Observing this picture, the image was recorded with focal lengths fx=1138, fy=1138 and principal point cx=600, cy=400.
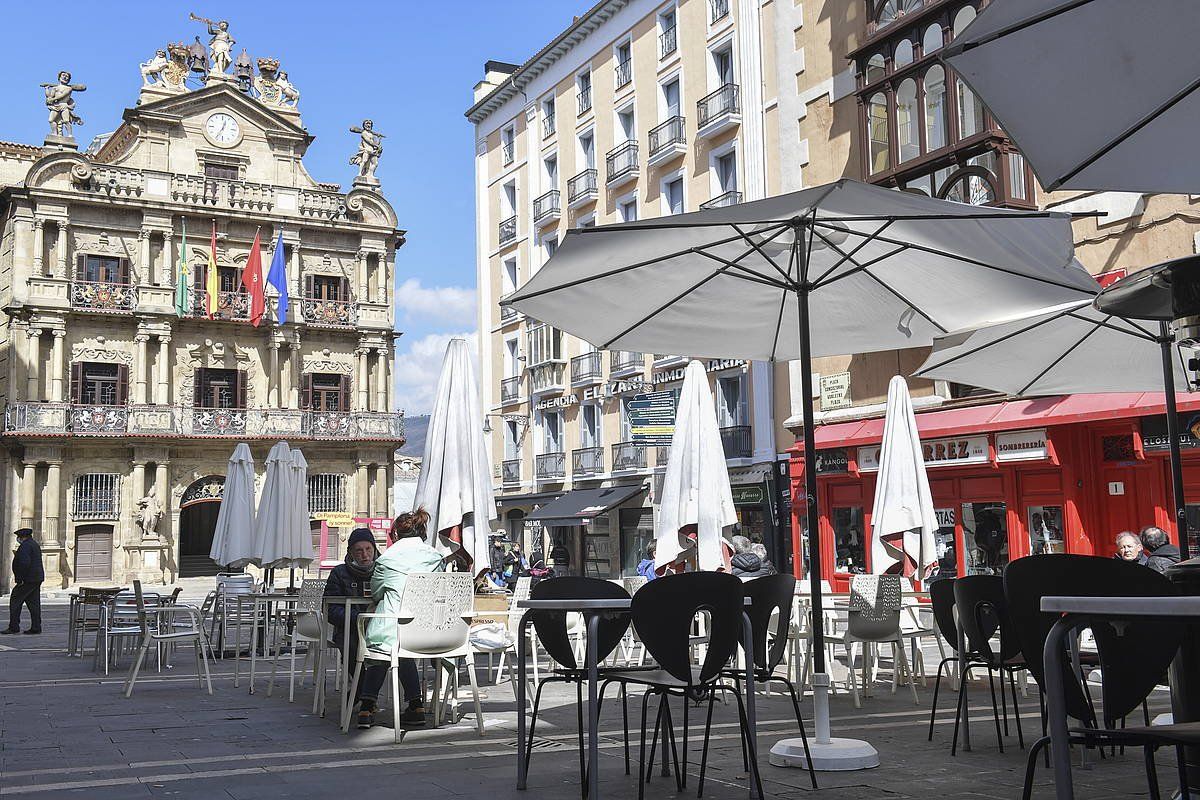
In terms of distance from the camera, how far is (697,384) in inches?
468

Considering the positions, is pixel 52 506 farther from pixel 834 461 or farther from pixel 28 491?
pixel 834 461

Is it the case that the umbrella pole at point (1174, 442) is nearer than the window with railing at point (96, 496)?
Yes

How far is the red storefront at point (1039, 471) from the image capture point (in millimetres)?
16328

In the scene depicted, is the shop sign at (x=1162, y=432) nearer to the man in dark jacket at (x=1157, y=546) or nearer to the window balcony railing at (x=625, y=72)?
the man in dark jacket at (x=1157, y=546)

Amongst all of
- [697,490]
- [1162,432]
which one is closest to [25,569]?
[697,490]

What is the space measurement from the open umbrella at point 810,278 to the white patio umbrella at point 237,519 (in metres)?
9.33

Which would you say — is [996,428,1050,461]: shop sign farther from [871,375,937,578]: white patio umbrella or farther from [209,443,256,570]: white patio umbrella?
[209,443,256,570]: white patio umbrella

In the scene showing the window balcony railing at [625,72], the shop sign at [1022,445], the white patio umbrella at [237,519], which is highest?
the window balcony railing at [625,72]

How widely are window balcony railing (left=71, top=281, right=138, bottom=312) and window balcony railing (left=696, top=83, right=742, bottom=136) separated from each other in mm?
20727

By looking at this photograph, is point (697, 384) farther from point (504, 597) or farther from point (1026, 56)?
point (1026, 56)

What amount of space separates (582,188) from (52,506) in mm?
19786

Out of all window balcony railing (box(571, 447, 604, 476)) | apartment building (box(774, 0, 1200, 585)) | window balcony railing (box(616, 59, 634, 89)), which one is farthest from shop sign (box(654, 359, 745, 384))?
window balcony railing (box(616, 59, 634, 89))

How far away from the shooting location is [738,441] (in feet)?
90.8

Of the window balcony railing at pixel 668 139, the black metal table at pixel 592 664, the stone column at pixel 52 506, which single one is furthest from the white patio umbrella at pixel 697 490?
the stone column at pixel 52 506
